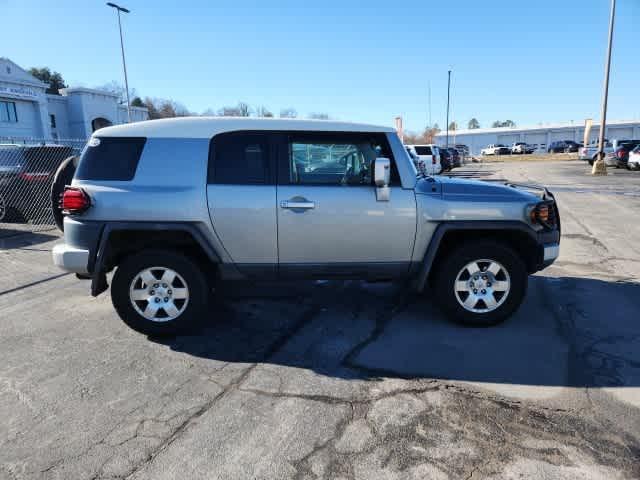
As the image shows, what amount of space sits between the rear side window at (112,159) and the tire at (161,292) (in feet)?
2.48

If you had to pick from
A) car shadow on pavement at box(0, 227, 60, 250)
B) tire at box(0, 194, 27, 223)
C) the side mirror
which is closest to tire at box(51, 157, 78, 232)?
the side mirror

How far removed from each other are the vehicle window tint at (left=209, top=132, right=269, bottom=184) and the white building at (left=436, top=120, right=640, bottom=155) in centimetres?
8297

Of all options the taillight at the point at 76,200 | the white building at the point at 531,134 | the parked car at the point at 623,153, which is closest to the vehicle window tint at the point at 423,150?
the parked car at the point at 623,153

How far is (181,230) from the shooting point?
4047 millimetres

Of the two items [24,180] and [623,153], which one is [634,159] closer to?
[623,153]

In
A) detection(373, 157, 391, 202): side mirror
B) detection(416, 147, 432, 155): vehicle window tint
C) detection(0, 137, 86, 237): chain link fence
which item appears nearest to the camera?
detection(373, 157, 391, 202): side mirror

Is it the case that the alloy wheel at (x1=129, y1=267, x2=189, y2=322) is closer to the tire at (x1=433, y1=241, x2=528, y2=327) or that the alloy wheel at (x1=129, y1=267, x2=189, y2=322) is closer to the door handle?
the door handle

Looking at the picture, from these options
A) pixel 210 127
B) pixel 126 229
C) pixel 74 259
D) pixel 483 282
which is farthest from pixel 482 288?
pixel 74 259

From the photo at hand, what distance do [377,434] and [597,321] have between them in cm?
303

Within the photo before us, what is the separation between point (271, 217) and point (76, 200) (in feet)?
5.61

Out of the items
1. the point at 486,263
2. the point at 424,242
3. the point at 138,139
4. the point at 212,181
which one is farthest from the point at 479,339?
the point at 138,139

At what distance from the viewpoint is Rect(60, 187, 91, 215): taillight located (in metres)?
3.93

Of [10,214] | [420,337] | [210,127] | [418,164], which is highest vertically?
[210,127]

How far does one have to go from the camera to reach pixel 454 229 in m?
4.21
